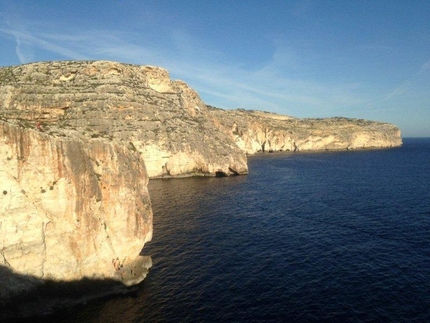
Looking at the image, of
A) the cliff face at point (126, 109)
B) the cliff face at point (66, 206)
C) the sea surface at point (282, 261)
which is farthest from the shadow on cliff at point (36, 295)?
the cliff face at point (126, 109)

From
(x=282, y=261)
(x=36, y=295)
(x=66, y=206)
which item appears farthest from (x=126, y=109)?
(x=36, y=295)

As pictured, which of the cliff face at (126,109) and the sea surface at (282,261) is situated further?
the cliff face at (126,109)

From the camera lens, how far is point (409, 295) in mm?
29234

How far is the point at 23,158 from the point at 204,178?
68230 mm

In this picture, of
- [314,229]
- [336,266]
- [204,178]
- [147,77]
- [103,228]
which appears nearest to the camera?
[103,228]

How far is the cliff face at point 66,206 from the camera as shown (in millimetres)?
23859

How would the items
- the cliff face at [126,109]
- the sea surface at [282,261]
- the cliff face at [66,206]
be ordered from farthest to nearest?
the cliff face at [126,109] < the sea surface at [282,261] < the cliff face at [66,206]

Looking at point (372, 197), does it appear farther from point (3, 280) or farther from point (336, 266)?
point (3, 280)

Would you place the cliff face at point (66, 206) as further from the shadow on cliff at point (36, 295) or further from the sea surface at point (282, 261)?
the sea surface at point (282, 261)

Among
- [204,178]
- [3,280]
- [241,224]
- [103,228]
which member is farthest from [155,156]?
[3,280]

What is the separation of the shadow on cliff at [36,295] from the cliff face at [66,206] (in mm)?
611

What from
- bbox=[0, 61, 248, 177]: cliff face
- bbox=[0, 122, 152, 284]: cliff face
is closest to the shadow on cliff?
bbox=[0, 122, 152, 284]: cliff face

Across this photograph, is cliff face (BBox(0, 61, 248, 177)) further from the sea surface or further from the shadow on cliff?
the shadow on cliff

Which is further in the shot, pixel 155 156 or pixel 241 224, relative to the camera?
pixel 155 156
